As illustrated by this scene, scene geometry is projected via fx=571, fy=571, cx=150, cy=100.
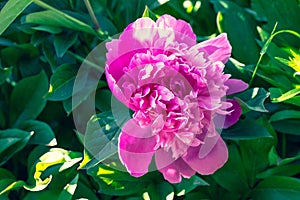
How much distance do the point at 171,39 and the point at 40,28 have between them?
0.27 m

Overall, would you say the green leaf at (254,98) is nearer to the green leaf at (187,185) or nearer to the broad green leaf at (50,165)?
the green leaf at (187,185)

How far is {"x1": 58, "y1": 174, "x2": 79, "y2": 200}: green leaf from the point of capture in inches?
30.6

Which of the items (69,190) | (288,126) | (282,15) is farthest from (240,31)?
(69,190)

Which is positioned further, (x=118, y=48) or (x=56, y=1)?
(x=56, y=1)

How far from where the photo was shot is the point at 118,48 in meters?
0.73

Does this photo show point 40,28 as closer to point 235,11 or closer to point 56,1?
point 56,1

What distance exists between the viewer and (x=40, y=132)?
2.94 feet

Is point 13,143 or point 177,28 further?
point 13,143

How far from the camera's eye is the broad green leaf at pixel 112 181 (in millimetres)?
802

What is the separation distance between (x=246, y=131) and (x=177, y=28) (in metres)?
0.18

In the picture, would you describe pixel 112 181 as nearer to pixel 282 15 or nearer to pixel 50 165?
pixel 50 165

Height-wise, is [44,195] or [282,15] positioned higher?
[282,15]

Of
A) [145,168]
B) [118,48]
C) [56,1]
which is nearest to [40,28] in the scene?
[56,1]

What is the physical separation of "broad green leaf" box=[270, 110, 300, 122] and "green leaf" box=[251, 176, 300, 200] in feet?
0.29
